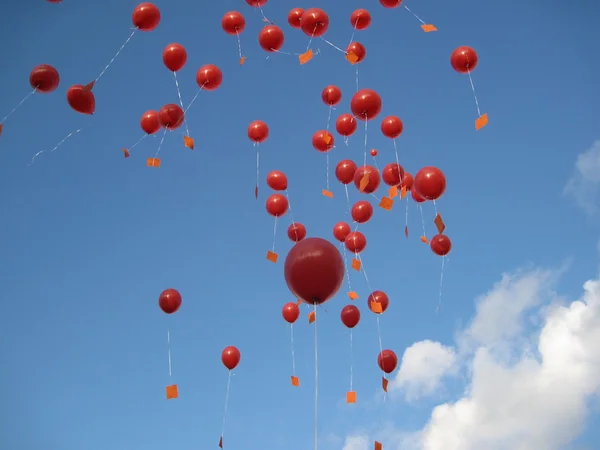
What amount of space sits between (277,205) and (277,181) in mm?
311

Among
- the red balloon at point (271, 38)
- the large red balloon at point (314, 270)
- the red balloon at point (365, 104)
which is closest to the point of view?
the large red balloon at point (314, 270)

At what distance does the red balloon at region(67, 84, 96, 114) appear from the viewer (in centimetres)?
547

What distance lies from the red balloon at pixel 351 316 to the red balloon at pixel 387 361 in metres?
0.48

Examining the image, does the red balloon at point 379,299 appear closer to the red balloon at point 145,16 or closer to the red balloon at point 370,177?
the red balloon at point 370,177

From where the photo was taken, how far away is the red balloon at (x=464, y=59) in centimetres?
580

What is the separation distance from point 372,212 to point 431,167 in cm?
109

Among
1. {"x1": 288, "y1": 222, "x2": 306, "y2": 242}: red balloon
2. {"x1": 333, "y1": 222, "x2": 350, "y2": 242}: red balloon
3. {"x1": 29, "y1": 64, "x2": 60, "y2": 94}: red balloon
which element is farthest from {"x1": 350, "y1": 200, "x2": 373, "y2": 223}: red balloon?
{"x1": 29, "y1": 64, "x2": 60, "y2": 94}: red balloon

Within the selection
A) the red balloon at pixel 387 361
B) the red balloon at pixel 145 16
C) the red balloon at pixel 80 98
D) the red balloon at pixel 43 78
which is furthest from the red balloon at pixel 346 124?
the red balloon at pixel 43 78

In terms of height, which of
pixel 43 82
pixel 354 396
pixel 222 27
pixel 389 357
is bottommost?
pixel 354 396

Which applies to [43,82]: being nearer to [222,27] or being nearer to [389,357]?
[222,27]

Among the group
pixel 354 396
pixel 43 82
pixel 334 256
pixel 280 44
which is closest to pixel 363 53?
pixel 280 44

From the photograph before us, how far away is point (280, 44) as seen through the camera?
6137mm

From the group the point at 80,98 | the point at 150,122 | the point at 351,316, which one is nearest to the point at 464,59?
the point at 351,316

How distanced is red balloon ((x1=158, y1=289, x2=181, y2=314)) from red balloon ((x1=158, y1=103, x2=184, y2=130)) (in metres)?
1.99
